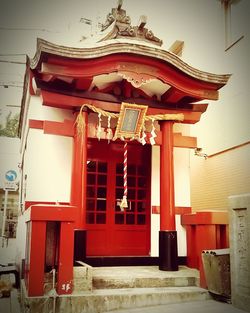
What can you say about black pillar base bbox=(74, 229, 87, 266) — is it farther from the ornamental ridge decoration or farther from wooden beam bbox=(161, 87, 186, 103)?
the ornamental ridge decoration

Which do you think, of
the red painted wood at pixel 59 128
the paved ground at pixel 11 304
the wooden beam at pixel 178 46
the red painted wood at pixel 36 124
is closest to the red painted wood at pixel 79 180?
the red painted wood at pixel 59 128

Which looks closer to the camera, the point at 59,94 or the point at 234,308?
the point at 234,308

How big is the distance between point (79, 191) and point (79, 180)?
23 cm

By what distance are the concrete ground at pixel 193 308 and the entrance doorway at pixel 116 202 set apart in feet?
9.67

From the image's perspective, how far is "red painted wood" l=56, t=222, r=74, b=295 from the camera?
17.1 ft

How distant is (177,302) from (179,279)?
2.27ft

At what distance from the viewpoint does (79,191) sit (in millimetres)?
6703

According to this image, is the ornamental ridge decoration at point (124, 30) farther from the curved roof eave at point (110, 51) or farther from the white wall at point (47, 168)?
the white wall at point (47, 168)

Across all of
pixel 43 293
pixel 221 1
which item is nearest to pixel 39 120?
pixel 43 293

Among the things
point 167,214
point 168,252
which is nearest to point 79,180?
point 167,214

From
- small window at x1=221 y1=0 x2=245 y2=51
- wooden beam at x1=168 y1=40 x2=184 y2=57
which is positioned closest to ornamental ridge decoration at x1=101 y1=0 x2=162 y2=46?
wooden beam at x1=168 y1=40 x2=184 y2=57

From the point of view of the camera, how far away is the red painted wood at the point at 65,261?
5.21 m

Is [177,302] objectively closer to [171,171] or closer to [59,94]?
[171,171]

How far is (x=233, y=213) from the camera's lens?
5402 mm
